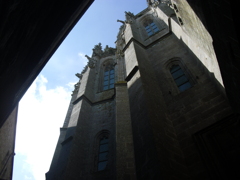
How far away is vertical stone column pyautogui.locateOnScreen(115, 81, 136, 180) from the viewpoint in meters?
5.76

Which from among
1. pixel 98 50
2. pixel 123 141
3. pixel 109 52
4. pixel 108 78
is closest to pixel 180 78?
pixel 123 141

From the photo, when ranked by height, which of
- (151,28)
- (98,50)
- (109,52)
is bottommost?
(151,28)

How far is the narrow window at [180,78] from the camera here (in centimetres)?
708

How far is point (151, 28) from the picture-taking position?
1362 cm

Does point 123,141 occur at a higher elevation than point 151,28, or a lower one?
lower

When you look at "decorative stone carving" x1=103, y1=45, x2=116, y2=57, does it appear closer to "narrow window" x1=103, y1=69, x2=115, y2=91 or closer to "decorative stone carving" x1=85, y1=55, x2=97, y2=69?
"decorative stone carving" x1=85, y1=55, x2=97, y2=69

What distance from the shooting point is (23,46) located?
3516mm

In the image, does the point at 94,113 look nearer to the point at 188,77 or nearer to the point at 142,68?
the point at 142,68

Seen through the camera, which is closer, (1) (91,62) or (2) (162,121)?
(2) (162,121)

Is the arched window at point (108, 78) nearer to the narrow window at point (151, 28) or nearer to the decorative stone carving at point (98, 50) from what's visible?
the decorative stone carving at point (98, 50)

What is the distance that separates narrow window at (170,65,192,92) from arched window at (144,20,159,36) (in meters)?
5.51

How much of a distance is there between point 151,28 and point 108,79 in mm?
4588

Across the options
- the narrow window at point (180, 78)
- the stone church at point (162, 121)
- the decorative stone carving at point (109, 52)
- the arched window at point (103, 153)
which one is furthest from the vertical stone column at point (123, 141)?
the decorative stone carving at point (109, 52)

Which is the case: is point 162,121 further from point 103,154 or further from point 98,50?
point 98,50
